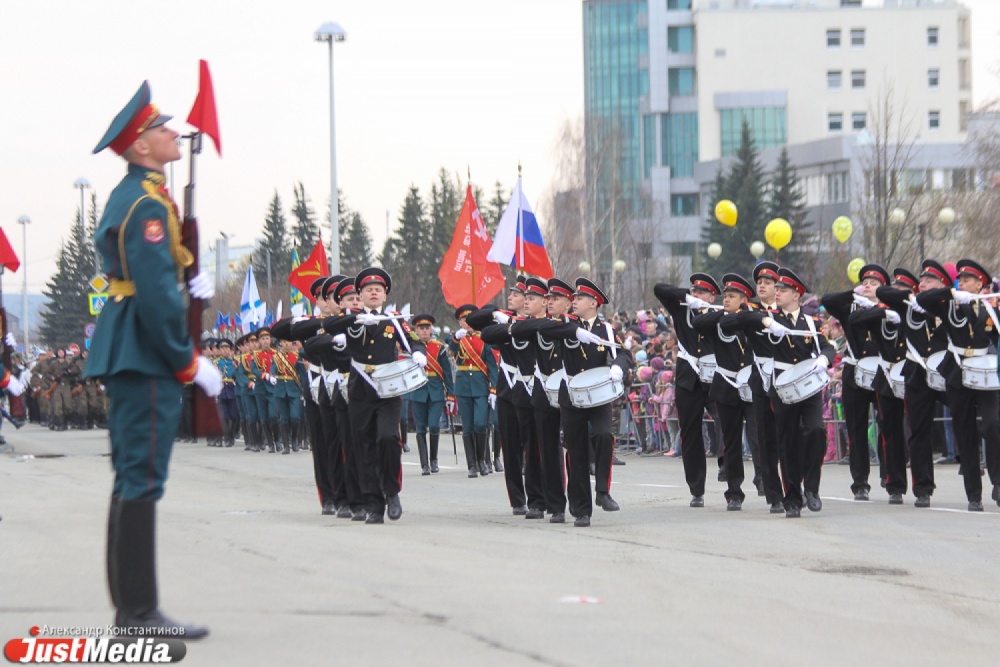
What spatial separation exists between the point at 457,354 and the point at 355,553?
12.3 metres

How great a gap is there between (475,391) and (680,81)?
289 feet

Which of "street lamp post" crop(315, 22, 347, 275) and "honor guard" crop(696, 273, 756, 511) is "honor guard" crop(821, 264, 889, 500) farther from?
"street lamp post" crop(315, 22, 347, 275)

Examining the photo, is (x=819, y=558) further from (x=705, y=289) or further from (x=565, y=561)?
(x=705, y=289)

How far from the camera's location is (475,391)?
21.8 metres

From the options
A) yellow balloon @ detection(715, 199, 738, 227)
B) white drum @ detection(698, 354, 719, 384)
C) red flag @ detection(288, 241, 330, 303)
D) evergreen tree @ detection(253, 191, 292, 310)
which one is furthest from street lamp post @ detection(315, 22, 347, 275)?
evergreen tree @ detection(253, 191, 292, 310)

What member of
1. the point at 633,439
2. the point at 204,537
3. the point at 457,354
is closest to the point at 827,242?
the point at 633,439

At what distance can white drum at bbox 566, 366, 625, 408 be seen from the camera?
1278cm

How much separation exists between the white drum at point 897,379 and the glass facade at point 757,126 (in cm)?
8870

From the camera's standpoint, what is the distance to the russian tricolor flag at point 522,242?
18.9 meters

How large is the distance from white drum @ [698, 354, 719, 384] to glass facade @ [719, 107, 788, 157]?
88.8m

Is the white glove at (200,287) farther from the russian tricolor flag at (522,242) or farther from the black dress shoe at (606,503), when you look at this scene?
the russian tricolor flag at (522,242)

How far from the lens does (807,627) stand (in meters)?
7.30

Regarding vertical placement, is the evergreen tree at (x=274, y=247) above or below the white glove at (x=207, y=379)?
above

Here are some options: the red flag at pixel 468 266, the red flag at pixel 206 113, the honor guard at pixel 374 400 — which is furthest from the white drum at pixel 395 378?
the red flag at pixel 468 266
